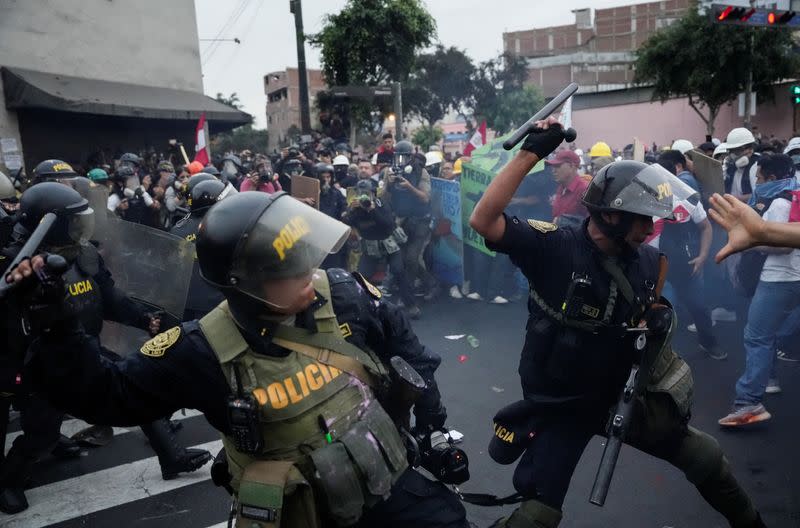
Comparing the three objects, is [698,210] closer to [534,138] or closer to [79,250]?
[534,138]

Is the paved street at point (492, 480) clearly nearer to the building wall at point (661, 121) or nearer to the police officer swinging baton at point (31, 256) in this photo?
the police officer swinging baton at point (31, 256)

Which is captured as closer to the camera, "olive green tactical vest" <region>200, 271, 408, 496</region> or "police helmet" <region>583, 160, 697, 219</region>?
"olive green tactical vest" <region>200, 271, 408, 496</region>

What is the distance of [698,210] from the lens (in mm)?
A: 6031

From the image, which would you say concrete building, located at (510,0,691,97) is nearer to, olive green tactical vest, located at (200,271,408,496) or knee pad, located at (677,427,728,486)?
knee pad, located at (677,427,728,486)

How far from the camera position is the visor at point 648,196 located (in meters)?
2.83

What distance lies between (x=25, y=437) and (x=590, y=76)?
63.1 metres

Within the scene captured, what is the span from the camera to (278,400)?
6.38 feet

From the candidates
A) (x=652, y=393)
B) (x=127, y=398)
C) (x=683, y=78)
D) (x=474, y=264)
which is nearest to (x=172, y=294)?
(x=127, y=398)

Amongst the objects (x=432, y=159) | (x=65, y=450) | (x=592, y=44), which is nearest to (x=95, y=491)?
(x=65, y=450)

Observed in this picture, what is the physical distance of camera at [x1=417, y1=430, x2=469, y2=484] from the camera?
2455 mm

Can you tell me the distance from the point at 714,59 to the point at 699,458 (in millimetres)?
25761

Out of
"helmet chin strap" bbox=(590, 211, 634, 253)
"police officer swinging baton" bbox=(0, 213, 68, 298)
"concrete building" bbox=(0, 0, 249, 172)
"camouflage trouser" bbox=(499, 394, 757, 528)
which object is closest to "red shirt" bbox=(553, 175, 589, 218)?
"helmet chin strap" bbox=(590, 211, 634, 253)

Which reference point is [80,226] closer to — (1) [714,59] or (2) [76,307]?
(2) [76,307]

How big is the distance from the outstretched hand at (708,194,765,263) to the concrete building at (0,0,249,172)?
15.9 metres
